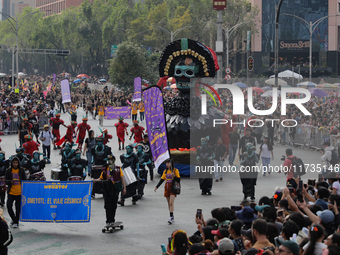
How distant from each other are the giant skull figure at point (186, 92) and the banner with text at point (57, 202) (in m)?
8.05

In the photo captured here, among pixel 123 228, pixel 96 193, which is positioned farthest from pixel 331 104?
pixel 123 228

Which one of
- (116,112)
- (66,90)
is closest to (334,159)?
(116,112)

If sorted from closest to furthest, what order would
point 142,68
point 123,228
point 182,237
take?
point 182,237 < point 123,228 < point 142,68

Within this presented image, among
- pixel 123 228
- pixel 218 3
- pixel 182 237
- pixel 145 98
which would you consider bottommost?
pixel 123 228

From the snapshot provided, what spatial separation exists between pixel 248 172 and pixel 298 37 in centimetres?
6847

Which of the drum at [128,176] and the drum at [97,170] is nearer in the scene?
the drum at [128,176]

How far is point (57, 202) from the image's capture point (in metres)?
14.4

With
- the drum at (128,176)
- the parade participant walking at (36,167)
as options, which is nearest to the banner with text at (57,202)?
the drum at (128,176)

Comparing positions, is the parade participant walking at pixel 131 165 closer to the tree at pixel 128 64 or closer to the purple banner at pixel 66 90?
the purple banner at pixel 66 90

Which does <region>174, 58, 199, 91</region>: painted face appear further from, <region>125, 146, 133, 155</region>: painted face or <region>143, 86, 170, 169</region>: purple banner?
<region>125, 146, 133, 155</region>: painted face

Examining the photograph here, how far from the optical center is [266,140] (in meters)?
21.5

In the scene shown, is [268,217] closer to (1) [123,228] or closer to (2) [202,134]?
(1) [123,228]

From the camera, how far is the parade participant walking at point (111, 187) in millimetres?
14406

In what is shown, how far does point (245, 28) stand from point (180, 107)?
5309cm
